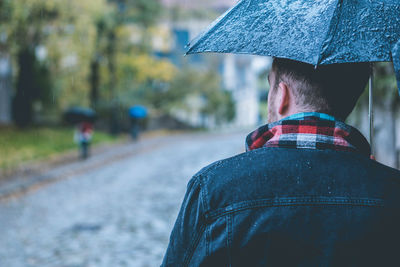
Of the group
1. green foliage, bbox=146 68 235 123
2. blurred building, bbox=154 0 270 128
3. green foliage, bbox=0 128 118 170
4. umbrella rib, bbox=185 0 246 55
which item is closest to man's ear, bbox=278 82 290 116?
umbrella rib, bbox=185 0 246 55

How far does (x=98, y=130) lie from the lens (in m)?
27.1

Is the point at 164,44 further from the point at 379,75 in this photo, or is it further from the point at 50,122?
the point at 379,75

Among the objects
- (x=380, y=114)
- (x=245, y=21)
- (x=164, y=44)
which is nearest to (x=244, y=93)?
(x=164, y=44)

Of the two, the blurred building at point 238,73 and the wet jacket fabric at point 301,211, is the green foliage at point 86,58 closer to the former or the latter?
the wet jacket fabric at point 301,211

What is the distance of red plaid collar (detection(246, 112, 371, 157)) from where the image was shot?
1.59m

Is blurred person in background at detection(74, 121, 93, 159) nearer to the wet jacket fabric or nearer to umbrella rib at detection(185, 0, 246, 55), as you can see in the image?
umbrella rib at detection(185, 0, 246, 55)

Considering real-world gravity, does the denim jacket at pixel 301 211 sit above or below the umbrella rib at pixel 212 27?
below

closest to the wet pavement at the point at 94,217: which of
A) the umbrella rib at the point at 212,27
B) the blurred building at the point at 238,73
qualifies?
the umbrella rib at the point at 212,27

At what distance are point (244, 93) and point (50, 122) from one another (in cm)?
2928

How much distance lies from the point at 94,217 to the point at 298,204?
6720 millimetres

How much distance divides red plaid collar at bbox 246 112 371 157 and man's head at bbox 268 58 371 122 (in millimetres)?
55

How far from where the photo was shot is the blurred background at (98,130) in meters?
6.88

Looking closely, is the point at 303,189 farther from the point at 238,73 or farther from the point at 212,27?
the point at 238,73

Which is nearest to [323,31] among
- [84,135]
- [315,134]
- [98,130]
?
[315,134]
